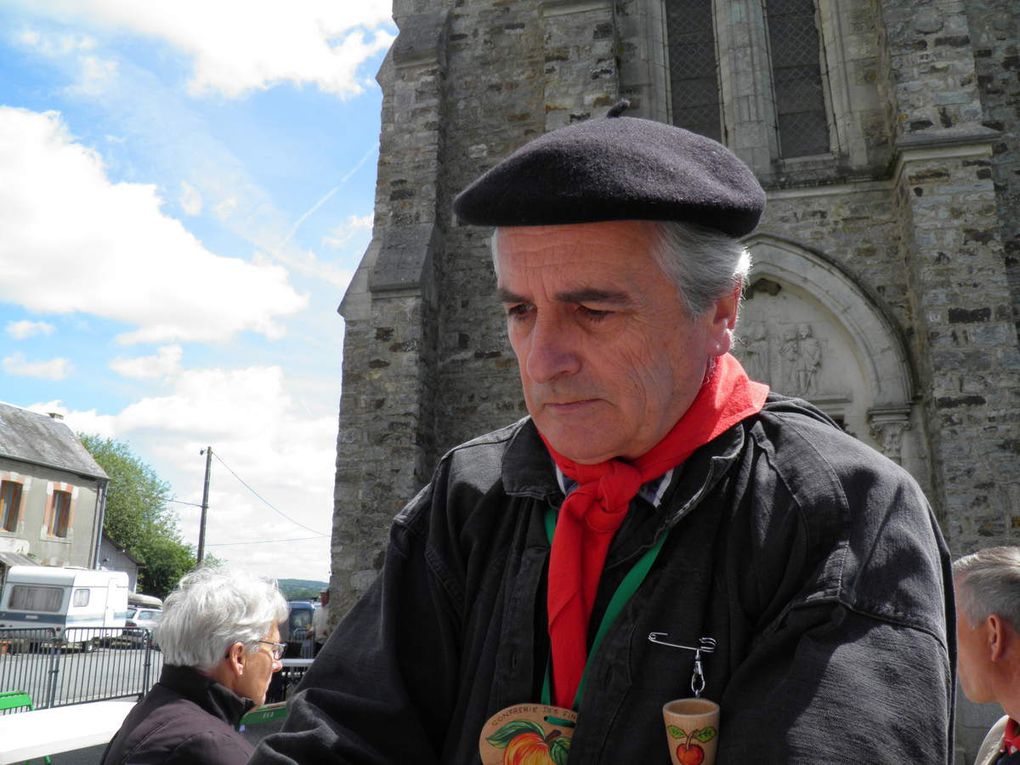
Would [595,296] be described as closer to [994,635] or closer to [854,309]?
[994,635]

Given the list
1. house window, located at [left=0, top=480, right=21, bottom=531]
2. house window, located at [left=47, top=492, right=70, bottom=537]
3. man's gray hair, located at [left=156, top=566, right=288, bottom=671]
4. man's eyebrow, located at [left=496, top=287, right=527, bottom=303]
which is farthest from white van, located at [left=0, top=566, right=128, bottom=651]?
man's eyebrow, located at [left=496, top=287, right=527, bottom=303]

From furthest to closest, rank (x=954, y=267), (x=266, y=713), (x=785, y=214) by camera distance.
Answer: (x=785, y=214) < (x=954, y=267) < (x=266, y=713)

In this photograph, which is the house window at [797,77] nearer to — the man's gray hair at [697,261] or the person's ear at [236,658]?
the person's ear at [236,658]

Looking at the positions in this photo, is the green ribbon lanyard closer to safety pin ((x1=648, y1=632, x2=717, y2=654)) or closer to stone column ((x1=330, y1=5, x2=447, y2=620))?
safety pin ((x1=648, y1=632, x2=717, y2=654))

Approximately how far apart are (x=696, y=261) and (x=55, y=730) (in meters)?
4.78

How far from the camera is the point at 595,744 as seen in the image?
114 cm

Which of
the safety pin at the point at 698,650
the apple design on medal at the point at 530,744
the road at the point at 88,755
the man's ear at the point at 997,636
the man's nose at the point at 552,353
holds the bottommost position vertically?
the road at the point at 88,755

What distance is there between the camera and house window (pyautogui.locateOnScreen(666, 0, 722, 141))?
984cm

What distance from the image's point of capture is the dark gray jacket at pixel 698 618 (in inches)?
40.3

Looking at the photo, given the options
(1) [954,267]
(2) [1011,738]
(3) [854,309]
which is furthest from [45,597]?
(2) [1011,738]

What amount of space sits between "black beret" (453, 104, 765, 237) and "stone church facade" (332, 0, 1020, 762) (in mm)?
7181

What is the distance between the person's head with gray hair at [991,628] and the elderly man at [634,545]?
184 centimetres

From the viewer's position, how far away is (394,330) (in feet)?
30.1

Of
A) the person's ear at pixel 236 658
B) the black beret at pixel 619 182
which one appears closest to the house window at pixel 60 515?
the person's ear at pixel 236 658
